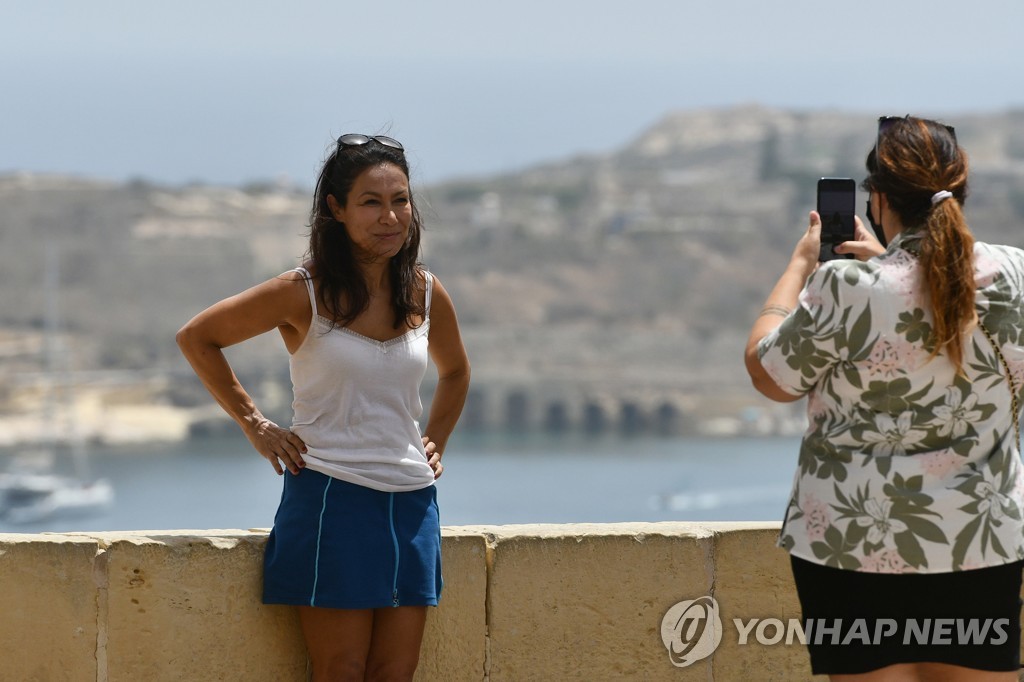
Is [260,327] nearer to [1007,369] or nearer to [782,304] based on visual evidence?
[782,304]

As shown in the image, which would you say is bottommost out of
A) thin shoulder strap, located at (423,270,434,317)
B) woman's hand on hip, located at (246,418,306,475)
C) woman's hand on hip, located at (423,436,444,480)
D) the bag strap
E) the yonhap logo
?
the yonhap logo

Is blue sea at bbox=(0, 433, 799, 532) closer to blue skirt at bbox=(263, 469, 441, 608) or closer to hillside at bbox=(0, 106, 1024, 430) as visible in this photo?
hillside at bbox=(0, 106, 1024, 430)

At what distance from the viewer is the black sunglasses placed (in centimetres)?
233

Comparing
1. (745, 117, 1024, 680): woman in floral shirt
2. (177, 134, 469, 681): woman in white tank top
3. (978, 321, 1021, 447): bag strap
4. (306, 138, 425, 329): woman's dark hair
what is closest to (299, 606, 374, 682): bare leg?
(177, 134, 469, 681): woman in white tank top

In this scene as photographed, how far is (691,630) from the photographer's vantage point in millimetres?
2852

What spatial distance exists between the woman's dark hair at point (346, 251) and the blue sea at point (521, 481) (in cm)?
4596

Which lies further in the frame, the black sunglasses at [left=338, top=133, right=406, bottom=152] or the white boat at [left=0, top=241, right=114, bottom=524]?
the white boat at [left=0, top=241, right=114, bottom=524]

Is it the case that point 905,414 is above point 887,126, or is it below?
below

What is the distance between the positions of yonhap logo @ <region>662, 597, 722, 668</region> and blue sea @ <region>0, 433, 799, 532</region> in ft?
149

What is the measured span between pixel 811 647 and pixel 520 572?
0.89 metres

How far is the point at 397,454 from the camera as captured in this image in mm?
2277

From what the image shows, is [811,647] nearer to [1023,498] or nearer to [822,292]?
[1023,498]

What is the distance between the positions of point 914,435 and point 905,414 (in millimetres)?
29

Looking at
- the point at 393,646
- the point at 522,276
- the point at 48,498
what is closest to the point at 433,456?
the point at 393,646
